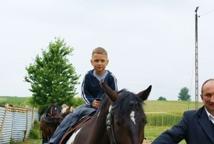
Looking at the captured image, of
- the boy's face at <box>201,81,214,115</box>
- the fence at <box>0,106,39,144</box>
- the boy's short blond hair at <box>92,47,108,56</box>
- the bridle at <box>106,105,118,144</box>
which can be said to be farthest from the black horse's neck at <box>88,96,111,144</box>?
the fence at <box>0,106,39,144</box>

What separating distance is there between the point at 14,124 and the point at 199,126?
25.6 meters

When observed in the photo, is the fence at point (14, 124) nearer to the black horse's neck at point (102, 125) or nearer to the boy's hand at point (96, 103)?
the boy's hand at point (96, 103)

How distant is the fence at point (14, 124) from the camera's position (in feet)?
84.7

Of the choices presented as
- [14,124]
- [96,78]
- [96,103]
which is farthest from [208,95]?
[14,124]

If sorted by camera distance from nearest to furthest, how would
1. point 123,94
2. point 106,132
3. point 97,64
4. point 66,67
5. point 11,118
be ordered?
point 123,94, point 106,132, point 97,64, point 11,118, point 66,67

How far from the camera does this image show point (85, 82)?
317 inches

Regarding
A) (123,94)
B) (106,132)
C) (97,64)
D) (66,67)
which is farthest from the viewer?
(66,67)

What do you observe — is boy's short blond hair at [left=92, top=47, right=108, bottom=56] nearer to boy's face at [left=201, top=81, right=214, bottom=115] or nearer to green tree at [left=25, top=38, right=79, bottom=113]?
boy's face at [left=201, top=81, right=214, bottom=115]

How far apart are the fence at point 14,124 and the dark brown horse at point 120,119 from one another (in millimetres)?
18329

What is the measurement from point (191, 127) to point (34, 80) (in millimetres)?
46982

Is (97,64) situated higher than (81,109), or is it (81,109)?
(97,64)

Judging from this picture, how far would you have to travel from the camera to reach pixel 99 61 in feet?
25.4

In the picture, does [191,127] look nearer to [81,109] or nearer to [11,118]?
[81,109]

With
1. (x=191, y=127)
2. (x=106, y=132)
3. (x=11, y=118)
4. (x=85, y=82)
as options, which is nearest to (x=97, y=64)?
(x=85, y=82)
